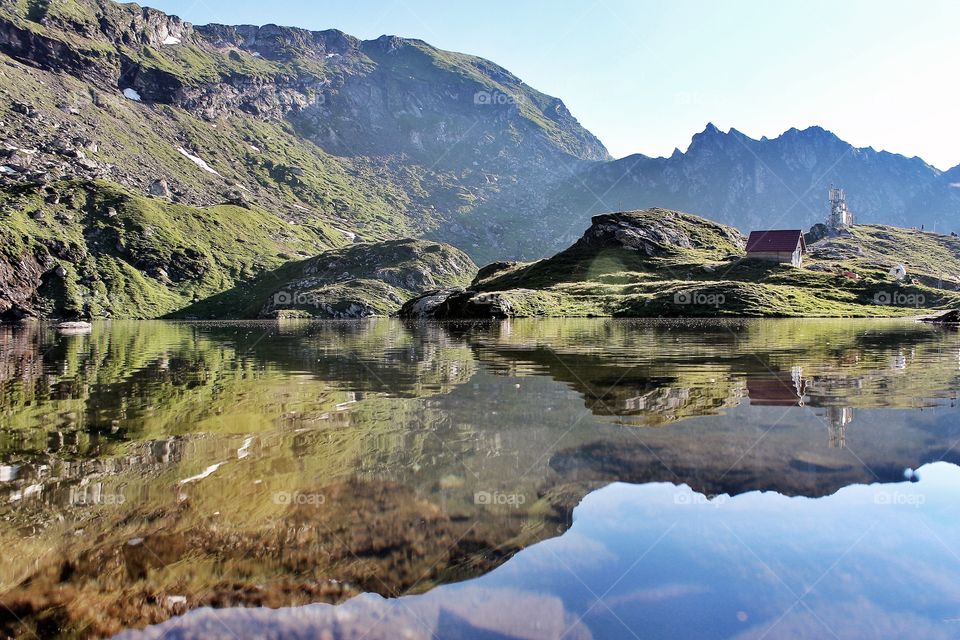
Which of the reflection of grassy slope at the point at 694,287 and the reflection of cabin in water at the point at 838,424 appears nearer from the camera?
the reflection of cabin in water at the point at 838,424

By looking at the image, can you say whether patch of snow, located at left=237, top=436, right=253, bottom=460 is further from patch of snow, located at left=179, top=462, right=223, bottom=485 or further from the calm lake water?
patch of snow, located at left=179, top=462, right=223, bottom=485

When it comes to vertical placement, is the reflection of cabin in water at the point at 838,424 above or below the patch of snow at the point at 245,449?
above

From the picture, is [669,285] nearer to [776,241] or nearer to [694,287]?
[694,287]

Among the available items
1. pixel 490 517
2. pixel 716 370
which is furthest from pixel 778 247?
pixel 490 517

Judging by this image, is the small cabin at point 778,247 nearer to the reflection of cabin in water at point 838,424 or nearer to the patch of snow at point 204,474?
the reflection of cabin in water at point 838,424

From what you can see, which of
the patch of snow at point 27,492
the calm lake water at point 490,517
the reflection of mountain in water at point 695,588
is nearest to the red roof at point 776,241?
the calm lake water at point 490,517

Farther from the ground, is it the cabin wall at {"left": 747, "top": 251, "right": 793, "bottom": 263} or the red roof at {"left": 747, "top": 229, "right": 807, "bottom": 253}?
the red roof at {"left": 747, "top": 229, "right": 807, "bottom": 253}

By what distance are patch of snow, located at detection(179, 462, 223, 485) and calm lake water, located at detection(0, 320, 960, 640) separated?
89 millimetres

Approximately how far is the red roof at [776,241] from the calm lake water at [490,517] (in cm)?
15930

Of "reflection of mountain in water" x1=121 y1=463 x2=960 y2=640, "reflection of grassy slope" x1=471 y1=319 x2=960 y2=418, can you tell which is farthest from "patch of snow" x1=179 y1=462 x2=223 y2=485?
"reflection of grassy slope" x1=471 y1=319 x2=960 y2=418

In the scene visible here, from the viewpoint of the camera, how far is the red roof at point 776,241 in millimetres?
162250

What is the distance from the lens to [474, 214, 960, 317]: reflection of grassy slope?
121 metres

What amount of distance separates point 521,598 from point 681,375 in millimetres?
21371

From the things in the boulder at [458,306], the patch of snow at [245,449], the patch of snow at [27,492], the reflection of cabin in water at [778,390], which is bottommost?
the patch of snow at [27,492]
